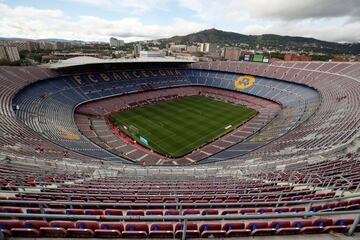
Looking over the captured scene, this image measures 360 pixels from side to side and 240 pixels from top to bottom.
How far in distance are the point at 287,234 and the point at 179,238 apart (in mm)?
3063

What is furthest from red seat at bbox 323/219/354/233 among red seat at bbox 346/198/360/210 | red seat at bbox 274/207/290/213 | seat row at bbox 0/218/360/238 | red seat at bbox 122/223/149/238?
red seat at bbox 122/223/149/238

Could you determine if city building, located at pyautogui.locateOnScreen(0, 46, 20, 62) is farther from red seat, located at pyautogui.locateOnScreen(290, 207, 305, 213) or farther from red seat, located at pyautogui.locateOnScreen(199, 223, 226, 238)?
red seat, located at pyautogui.locateOnScreen(290, 207, 305, 213)

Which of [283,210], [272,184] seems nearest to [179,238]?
[283,210]

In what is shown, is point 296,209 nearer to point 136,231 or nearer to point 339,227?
point 339,227

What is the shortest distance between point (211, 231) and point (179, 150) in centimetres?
2946

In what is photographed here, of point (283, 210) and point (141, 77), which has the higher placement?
point (283, 210)

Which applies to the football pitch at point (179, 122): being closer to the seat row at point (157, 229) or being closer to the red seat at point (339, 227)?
the seat row at point (157, 229)

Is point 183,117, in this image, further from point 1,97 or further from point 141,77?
point 1,97

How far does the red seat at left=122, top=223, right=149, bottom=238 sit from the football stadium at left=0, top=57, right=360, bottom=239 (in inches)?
1.4

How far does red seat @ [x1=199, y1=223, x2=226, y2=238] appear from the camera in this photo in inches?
213

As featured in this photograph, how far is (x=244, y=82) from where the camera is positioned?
231 feet

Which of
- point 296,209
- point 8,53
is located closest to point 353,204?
point 296,209

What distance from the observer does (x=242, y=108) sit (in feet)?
186

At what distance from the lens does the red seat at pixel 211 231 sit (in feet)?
17.8
